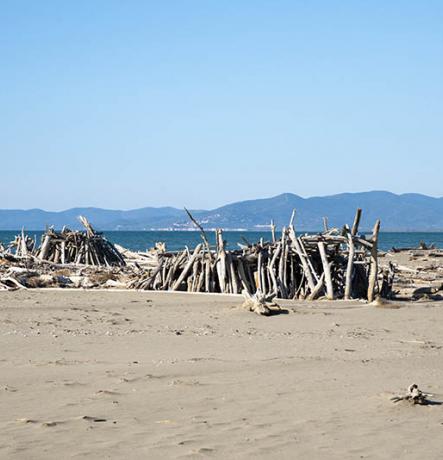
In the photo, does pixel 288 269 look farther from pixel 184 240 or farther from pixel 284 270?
pixel 184 240

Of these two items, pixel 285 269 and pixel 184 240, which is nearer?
pixel 285 269

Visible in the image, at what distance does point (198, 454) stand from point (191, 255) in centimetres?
1047

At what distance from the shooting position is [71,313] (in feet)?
40.6

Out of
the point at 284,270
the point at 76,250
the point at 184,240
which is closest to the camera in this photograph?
the point at 284,270

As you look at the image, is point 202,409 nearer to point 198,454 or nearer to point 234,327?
point 198,454

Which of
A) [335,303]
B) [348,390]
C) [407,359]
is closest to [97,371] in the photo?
[348,390]

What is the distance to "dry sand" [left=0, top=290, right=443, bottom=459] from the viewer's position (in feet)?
18.5

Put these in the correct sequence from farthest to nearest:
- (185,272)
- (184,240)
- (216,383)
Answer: (184,240) < (185,272) < (216,383)

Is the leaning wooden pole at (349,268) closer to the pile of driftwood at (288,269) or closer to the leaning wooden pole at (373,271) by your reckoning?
the pile of driftwood at (288,269)

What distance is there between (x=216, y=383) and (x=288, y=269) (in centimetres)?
788

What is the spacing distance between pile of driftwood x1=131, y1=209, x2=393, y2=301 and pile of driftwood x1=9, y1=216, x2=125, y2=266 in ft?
28.9

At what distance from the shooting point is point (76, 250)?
81.2ft

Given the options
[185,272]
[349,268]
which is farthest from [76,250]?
[349,268]

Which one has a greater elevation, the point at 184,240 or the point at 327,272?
the point at 327,272
